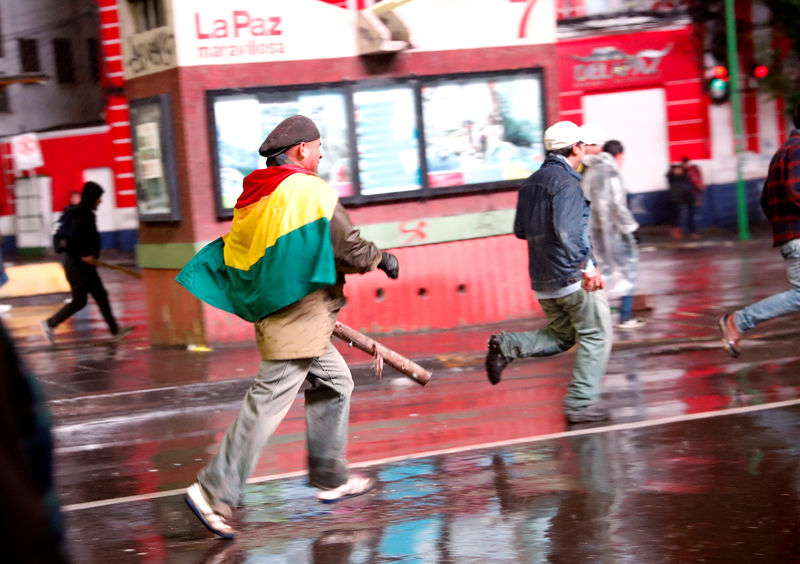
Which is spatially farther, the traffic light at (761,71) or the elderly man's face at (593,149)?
the traffic light at (761,71)

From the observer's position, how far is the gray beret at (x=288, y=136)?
18.2 ft

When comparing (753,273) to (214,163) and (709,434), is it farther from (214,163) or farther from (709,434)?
(709,434)

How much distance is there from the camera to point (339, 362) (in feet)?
18.7

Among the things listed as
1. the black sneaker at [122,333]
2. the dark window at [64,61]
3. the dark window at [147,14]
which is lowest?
the black sneaker at [122,333]

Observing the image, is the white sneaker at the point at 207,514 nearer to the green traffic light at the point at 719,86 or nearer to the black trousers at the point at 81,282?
the black trousers at the point at 81,282

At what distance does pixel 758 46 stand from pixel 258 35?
56.8ft

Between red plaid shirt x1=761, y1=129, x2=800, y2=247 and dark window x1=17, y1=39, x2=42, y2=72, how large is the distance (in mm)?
36481

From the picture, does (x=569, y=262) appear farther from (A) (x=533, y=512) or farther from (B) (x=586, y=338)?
(A) (x=533, y=512)

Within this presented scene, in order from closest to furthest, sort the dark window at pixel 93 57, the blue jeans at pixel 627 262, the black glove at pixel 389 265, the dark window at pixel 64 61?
1. the black glove at pixel 389 265
2. the blue jeans at pixel 627 262
3. the dark window at pixel 93 57
4. the dark window at pixel 64 61

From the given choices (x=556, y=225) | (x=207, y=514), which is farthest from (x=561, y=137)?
(x=207, y=514)

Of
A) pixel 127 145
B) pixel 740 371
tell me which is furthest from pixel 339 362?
pixel 127 145

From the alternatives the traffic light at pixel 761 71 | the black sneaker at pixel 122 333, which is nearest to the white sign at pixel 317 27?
the black sneaker at pixel 122 333

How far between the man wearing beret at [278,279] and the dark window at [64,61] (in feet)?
124

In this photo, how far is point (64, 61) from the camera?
41125 mm
